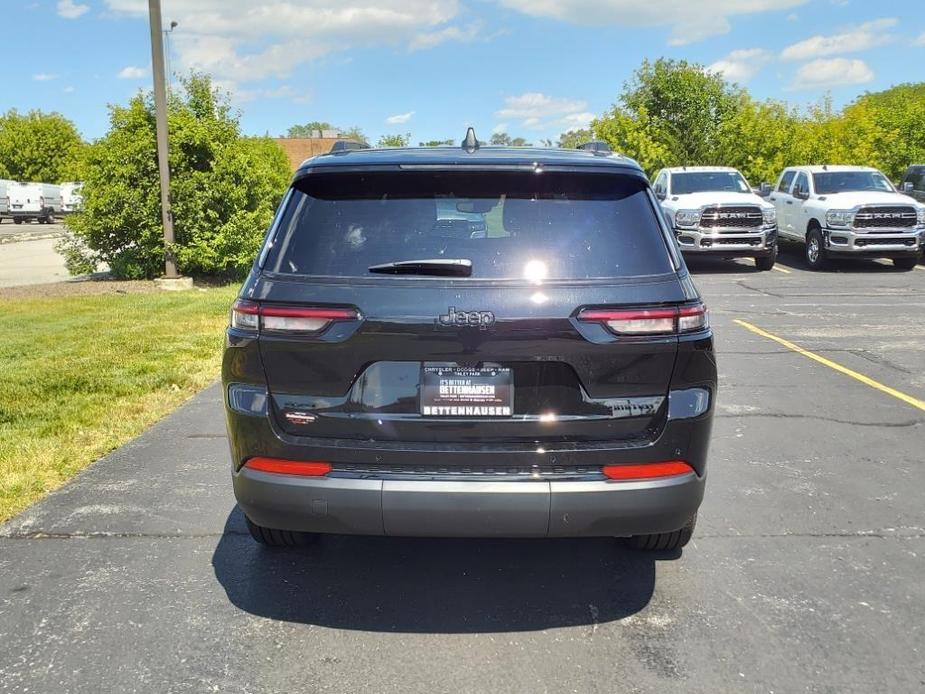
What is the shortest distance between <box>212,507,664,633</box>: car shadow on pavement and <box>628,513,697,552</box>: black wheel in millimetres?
77

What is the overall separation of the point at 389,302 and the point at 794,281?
50.2 feet

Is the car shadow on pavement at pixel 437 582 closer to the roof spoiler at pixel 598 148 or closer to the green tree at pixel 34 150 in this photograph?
the roof spoiler at pixel 598 148

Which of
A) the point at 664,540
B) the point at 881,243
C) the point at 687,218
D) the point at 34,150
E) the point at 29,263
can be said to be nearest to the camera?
the point at 664,540

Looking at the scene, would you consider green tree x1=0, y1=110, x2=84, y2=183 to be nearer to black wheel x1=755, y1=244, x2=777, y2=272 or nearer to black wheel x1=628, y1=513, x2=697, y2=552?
black wheel x1=755, y1=244, x2=777, y2=272

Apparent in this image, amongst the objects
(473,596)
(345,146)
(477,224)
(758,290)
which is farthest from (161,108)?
(473,596)

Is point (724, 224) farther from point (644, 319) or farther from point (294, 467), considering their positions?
point (294, 467)

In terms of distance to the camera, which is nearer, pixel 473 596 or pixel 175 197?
pixel 473 596

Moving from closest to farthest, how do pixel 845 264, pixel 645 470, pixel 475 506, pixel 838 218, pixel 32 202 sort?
pixel 475 506 → pixel 645 470 → pixel 838 218 → pixel 845 264 → pixel 32 202

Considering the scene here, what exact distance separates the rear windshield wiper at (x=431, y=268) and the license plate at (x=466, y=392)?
0.36 meters

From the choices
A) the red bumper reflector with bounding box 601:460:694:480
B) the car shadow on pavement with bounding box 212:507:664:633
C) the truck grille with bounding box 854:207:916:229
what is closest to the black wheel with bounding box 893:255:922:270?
the truck grille with bounding box 854:207:916:229

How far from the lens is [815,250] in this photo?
742 inches

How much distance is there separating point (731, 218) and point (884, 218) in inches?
118

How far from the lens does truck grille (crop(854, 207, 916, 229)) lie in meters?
17.5

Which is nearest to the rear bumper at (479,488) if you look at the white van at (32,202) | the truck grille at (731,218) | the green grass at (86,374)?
the green grass at (86,374)
